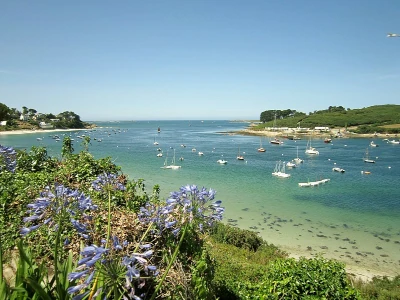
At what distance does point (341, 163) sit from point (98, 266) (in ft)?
204

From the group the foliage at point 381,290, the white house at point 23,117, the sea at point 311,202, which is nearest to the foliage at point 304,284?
the sea at point 311,202

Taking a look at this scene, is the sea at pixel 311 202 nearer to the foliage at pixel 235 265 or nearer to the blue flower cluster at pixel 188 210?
the foliage at pixel 235 265

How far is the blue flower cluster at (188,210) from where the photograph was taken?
2.65 metres

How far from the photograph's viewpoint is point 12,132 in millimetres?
111625

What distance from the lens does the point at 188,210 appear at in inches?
105

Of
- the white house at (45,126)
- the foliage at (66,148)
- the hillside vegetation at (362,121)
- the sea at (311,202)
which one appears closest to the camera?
the foliage at (66,148)

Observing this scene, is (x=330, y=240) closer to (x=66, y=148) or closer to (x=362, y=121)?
(x=66, y=148)

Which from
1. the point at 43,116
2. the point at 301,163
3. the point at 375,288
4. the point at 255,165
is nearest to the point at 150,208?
the point at 375,288

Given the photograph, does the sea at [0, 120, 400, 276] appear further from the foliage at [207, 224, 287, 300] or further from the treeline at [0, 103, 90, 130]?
the treeline at [0, 103, 90, 130]

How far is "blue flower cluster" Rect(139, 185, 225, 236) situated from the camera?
2.65m

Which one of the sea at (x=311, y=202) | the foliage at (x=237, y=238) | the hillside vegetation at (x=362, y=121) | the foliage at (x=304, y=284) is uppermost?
the hillside vegetation at (x=362, y=121)

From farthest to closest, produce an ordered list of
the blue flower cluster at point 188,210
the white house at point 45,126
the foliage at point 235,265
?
the white house at point 45,126 → the foliage at point 235,265 → the blue flower cluster at point 188,210

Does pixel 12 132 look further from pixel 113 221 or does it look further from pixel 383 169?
pixel 113 221

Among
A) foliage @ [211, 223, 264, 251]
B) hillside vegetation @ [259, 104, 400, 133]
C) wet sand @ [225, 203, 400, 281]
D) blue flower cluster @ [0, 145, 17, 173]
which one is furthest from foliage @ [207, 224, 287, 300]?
hillside vegetation @ [259, 104, 400, 133]
